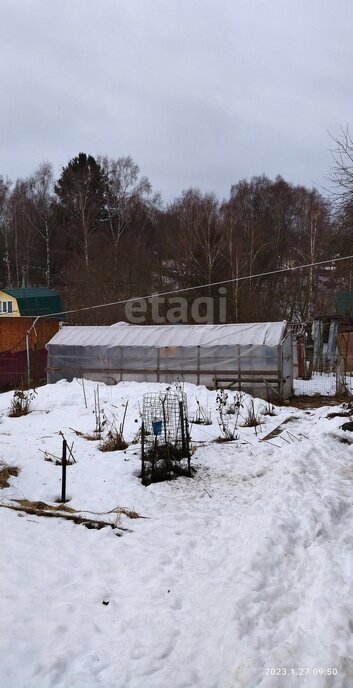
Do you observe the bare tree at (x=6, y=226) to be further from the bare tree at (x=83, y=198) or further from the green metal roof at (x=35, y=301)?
the green metal roof at (x=35, y=301)

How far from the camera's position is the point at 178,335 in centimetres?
1714

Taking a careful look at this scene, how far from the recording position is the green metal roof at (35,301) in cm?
2880

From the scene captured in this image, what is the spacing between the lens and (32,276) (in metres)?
36.8

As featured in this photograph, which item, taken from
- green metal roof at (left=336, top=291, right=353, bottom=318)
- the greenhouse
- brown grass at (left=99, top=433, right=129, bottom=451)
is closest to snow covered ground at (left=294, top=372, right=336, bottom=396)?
the greenhouse

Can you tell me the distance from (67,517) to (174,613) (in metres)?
2.07

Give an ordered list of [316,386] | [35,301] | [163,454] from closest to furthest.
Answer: [163,454]
[316,386]
[35,301]

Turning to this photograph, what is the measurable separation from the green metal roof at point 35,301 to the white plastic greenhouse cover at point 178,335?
1067 centimetres

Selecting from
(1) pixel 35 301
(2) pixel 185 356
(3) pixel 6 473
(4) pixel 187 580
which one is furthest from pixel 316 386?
(1) pixel 35 301

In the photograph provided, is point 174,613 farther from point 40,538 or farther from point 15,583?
point 40,538

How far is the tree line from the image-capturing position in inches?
1056

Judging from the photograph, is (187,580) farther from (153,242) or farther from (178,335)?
(153,242)

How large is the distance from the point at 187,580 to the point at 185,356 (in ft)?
42.7

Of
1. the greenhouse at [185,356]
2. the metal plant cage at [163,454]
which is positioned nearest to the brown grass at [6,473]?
the metal plant cage at [163,454]

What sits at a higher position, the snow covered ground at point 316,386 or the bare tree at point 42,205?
the bare tree at point 42,205
